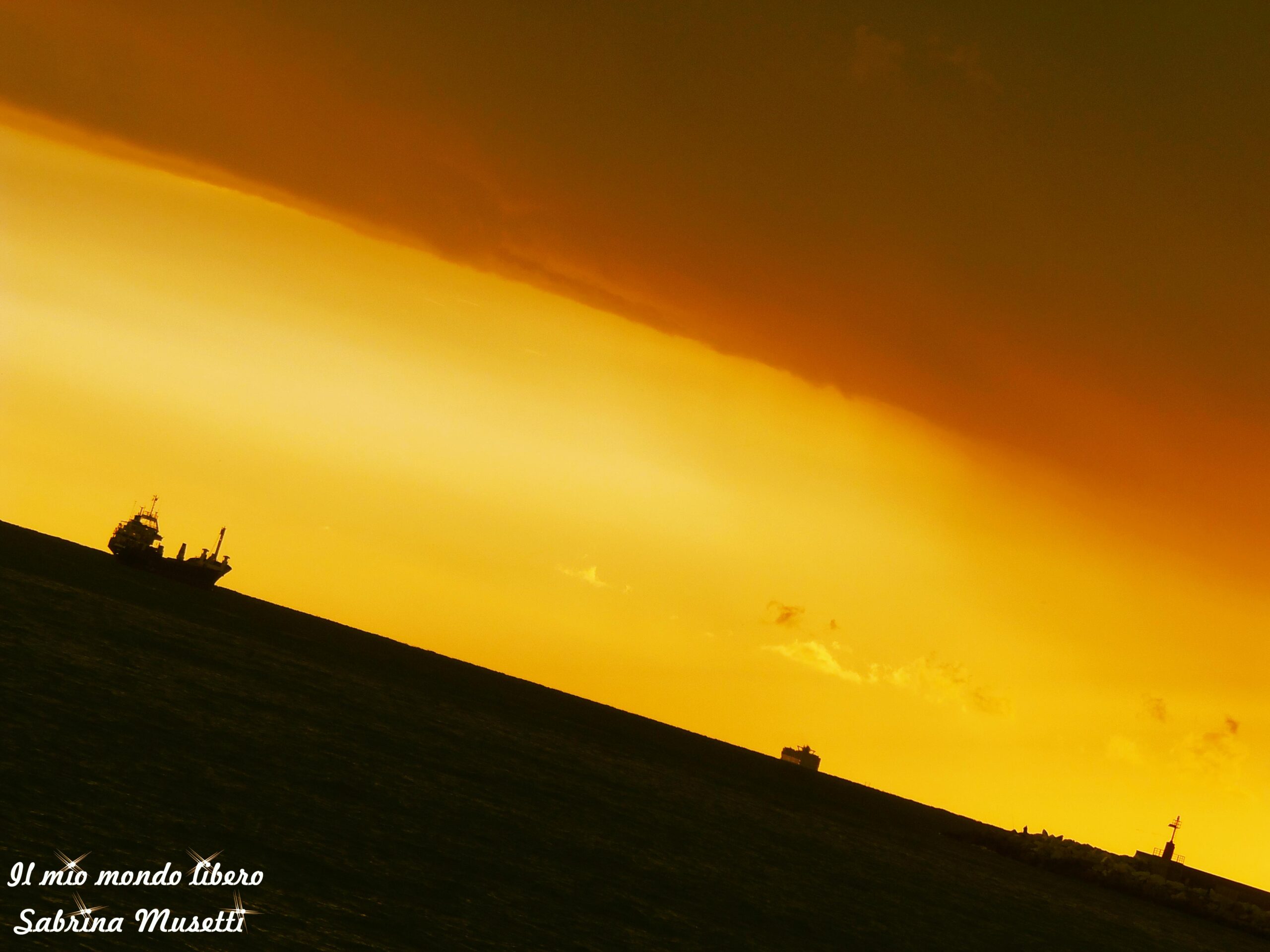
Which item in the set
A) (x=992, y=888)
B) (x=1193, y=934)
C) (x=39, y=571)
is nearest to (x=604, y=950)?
(x=992, y=888)

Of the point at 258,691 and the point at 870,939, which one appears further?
the point at 258,691

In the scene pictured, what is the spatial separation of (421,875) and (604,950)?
28.6 feet

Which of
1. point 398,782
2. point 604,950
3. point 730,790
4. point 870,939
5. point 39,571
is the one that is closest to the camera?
point 604,950

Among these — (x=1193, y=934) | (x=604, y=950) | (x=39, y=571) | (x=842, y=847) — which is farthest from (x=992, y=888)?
(x=39, y=571)

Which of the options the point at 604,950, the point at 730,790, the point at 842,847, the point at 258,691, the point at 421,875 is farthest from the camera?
the point at 730,790

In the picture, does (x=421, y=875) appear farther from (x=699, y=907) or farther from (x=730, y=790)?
(x=730, y=790)

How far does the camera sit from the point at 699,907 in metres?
56.1

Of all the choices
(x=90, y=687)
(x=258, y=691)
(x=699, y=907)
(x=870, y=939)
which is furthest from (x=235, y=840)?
(x=258, y=691)

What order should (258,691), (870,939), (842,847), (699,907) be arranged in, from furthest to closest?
1. (842,847)
2. (258,691)
3. (870,939)
4. (699,907)

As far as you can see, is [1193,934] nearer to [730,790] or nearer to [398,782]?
[730,790]

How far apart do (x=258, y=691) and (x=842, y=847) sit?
6628cm

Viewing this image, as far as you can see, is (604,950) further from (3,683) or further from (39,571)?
(39,571)

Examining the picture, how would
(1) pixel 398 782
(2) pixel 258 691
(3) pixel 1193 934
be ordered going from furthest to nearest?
(3) pixel 1193 934, (2) pixel 258 691, (1) pixel 398 782

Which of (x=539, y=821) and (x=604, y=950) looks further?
(x=539, y=821)
